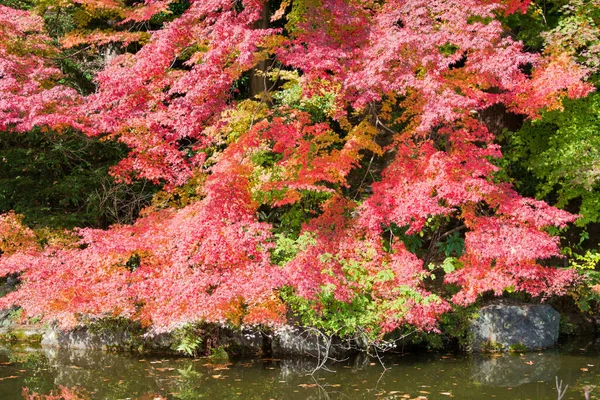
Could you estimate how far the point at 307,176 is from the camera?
9.29 metres

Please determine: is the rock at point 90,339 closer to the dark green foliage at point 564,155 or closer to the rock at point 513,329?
the rock at point 513,329

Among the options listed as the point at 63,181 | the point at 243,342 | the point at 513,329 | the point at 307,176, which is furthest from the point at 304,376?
the point at 63,181

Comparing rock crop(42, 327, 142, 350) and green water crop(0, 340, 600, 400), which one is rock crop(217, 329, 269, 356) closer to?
green water crop(0, 340, 600, 400)

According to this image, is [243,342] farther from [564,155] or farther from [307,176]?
[564,155]

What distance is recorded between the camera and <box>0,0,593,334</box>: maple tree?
8.39 m

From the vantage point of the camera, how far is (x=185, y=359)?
9172 mm

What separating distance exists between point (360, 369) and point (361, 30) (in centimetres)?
468

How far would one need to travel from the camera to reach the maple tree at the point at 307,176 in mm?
8391

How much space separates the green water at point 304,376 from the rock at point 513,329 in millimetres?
263

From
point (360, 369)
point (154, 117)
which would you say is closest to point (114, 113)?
point (154, 117)

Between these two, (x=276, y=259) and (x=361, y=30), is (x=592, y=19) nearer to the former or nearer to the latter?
(x=361, y=30)

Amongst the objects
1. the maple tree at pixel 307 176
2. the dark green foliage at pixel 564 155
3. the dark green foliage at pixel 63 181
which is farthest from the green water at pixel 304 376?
the dark green foliage at pixel 63 181

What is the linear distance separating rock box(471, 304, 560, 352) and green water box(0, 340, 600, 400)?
0.26 m

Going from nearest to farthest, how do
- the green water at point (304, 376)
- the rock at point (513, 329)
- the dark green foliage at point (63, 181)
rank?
the green water at point (304, 376) < the rock at point (513, 329) < the dark green foliage at point (63, 181)
